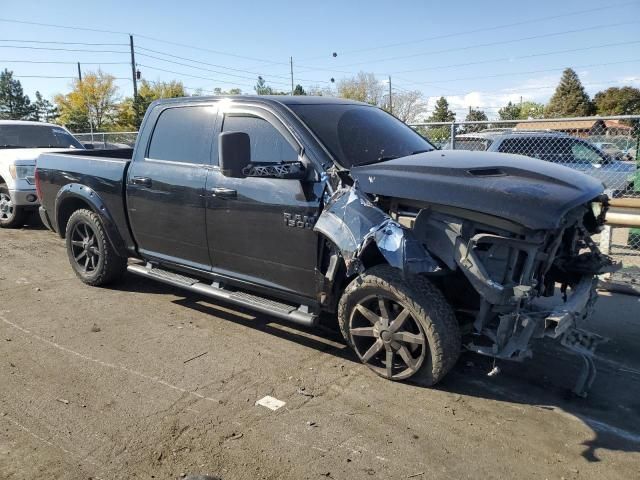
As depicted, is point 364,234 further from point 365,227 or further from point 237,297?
point 237,297

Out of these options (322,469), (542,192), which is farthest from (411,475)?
(542,192)

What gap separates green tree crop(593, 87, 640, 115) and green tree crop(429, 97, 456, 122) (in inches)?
670

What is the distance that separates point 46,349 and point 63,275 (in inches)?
96.0

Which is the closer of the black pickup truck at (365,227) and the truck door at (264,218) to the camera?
the black pickup truck at (365,227)

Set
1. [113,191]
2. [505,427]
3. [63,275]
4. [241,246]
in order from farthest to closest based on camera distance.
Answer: [63,275] < [113,191] < [241,246] < [505,427]

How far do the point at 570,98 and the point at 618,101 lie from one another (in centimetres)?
492

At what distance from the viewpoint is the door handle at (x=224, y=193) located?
14.1 feet

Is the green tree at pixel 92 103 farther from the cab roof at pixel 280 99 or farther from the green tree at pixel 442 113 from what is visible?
the cab roof at pixel 280 99

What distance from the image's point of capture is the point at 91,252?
237 inches

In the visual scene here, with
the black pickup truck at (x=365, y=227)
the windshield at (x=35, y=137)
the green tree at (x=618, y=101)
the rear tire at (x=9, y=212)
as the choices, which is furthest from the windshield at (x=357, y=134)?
the green tree at (x=618, y=101)

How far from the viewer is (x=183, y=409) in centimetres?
345

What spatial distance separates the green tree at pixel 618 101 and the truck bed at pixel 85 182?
187ft

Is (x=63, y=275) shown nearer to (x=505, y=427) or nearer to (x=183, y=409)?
(x=183, y=409)

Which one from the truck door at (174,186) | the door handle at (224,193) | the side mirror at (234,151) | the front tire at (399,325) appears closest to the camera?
the front tire at (399,325)
